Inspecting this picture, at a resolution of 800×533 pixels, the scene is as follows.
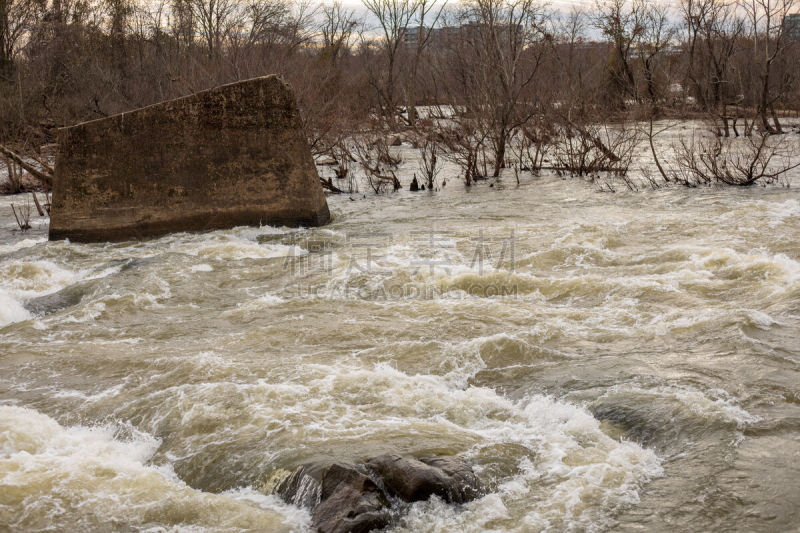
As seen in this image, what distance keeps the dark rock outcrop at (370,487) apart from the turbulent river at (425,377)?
0.32ft

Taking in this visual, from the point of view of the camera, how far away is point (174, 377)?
6.15 metres

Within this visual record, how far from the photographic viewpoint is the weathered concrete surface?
40.0 feet

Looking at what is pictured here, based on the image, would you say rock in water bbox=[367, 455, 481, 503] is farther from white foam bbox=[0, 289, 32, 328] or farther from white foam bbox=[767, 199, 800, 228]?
white foam bbox=[767, 199, 800, 228]

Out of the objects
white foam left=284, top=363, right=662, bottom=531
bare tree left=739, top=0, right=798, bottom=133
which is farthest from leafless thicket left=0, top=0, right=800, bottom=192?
white foam left=284, top=363, right=662, bottom=531

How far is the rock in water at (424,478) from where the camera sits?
162 inches

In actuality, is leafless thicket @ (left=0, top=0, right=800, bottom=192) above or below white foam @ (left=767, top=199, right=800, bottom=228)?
above

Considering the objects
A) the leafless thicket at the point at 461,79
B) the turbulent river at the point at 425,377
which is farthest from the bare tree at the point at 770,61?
the turbulent river at the point at 425,377

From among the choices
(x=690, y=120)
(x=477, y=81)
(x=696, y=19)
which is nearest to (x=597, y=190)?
(x=477, y=81)

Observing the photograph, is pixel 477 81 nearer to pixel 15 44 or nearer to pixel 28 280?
pixel 28 280

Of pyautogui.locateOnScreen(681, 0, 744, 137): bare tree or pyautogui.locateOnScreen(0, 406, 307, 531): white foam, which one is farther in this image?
pyautogui.locateOnScreen(681, 0, 744, 137): bare tree

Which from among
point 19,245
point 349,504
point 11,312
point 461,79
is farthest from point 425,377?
point 461,79

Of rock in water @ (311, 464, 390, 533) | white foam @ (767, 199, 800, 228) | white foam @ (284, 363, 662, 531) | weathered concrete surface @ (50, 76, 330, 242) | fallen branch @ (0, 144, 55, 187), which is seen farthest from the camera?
fallen branch @ (0, 144, 55, 187)

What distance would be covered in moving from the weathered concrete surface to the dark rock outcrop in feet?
28.5

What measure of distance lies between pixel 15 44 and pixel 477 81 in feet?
74.1
